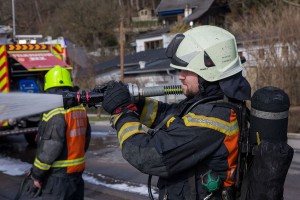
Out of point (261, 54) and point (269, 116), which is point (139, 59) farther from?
point (269, 116)

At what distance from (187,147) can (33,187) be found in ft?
7.30

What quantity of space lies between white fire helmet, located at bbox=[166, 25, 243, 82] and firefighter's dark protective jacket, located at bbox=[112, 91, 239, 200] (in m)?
0.17

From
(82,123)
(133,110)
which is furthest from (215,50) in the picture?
(82,123)

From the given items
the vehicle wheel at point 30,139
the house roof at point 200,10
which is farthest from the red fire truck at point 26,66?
the house roof at point 200,10

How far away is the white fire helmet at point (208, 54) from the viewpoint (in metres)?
2.19

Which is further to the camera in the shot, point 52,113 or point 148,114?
point 52,113

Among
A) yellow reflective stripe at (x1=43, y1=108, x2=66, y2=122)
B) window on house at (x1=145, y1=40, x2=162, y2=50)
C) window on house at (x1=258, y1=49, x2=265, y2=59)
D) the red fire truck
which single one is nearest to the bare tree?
window on house at (x1=258, y1=49, x2=265, y2=59)

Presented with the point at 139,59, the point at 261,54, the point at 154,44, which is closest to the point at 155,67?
the point at 139,59

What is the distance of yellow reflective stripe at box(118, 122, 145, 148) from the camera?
7.06 ft

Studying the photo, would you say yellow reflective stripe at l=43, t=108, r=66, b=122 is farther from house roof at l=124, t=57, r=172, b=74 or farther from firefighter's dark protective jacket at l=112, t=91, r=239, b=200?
house roof at l=124, t=57, r=172, b=74

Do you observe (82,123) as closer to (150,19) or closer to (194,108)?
(194,108)

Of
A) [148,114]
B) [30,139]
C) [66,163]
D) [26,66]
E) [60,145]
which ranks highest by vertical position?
[26,66]

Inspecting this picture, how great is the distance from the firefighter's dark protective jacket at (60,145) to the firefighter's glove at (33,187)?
0.06 meters

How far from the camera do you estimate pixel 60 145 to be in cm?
375
